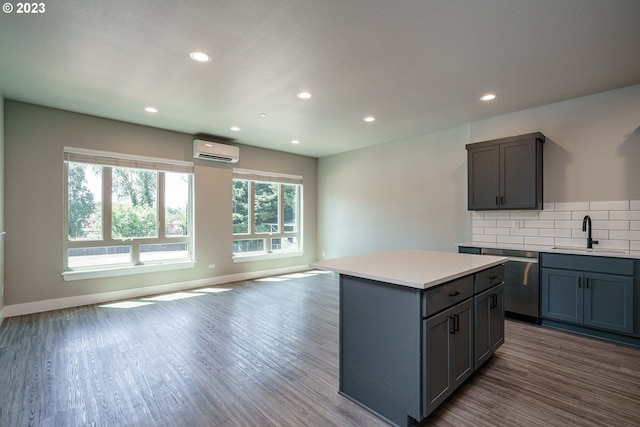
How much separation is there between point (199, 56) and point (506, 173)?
152 inches

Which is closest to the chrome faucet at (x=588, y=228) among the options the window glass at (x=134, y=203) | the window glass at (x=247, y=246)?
the window glass at (x=247, y=246)

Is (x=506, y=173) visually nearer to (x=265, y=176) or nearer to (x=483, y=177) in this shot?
(x=483, y=177)

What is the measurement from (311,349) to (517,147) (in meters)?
3.53

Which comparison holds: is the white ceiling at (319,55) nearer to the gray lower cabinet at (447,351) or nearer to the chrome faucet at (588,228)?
the chrome faucet at (588,228)

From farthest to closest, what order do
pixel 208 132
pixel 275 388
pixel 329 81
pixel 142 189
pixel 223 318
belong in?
1. pixel 208 132
2. pixel 142 189
3. pixel 223 318
4. pixel 329 81
5. pixel 275 388

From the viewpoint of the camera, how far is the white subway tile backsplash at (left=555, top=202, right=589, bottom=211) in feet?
11.7

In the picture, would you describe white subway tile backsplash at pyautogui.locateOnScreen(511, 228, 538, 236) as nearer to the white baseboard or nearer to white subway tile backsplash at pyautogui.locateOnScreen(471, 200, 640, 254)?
white subway tile backsplash at pyautogui.locateOnScreen(471, 200, 640, 254)

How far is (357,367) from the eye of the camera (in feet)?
6.70

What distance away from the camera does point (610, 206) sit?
339 centimetres

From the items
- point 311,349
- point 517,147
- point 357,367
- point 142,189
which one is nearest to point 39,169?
point 142,189

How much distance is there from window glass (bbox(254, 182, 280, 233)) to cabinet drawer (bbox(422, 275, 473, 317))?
4.95 meters

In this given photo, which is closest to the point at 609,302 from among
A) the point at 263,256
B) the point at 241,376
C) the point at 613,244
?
the point at 613,244

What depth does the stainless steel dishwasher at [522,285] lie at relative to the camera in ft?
11.5

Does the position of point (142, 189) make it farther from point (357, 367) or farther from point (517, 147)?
point (517, 147)
